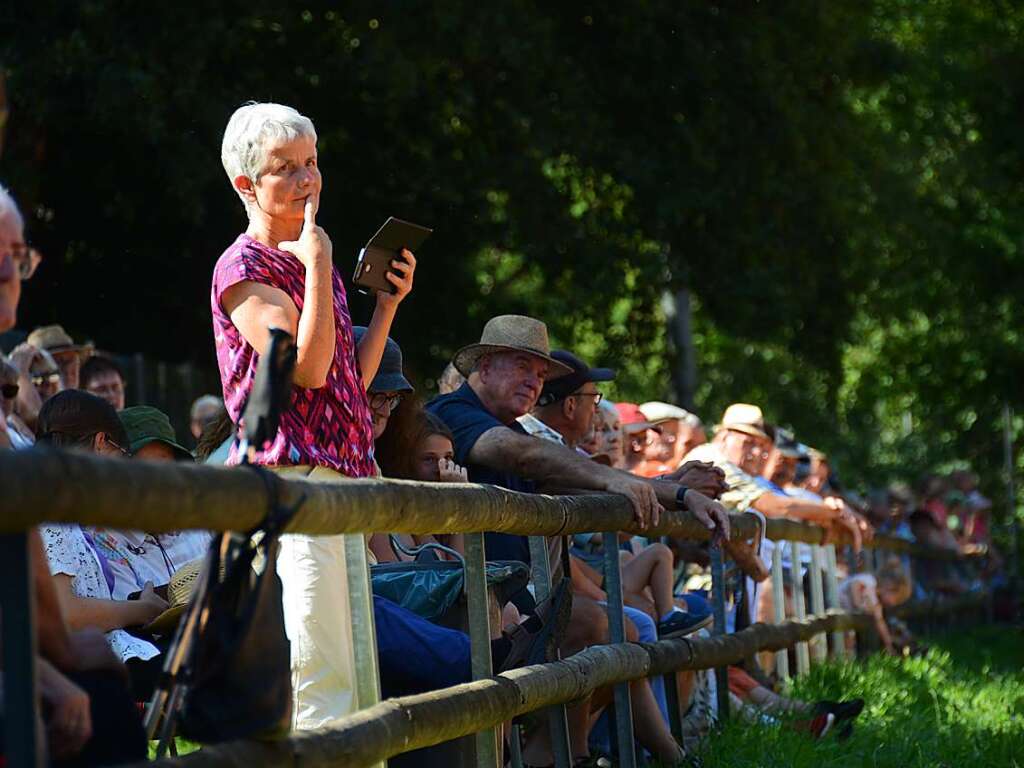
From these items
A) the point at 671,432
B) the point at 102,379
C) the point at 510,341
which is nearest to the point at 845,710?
the point at 510,341

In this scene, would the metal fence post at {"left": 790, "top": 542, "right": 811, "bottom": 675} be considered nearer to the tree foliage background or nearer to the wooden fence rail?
the wooden fence rail

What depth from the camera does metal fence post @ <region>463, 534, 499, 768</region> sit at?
478cm

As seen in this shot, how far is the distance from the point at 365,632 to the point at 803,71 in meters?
16.4

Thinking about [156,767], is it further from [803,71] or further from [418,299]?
[803,71]

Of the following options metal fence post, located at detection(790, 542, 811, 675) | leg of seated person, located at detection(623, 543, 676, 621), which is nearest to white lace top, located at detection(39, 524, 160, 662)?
leg of seated person, located at detection(623, 543, 676, 621)

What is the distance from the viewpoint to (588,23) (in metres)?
18.7

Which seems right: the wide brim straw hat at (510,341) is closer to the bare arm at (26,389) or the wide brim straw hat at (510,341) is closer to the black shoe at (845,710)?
the bare arm at (26,389)

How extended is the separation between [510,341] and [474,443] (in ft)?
1.86

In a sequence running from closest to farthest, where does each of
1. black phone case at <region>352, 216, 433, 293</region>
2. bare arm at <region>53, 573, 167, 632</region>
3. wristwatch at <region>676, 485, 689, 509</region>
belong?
bare arm at <region>53, 573, 167, 632</region> < black phone case at <region>352, 216, 433, 293</region> < wristwatch at <region>676, 485, 689, 509</region>

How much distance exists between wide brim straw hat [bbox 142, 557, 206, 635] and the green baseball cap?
1.43 meters

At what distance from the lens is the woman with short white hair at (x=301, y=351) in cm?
446

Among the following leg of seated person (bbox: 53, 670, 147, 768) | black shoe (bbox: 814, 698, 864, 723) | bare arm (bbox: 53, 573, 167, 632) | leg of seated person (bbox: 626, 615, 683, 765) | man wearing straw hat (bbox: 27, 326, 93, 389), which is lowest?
black shoe (bbox: 814, 698, 864, 723)

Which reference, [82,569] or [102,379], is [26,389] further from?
[82,569]

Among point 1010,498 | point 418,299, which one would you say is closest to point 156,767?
point 418,299
